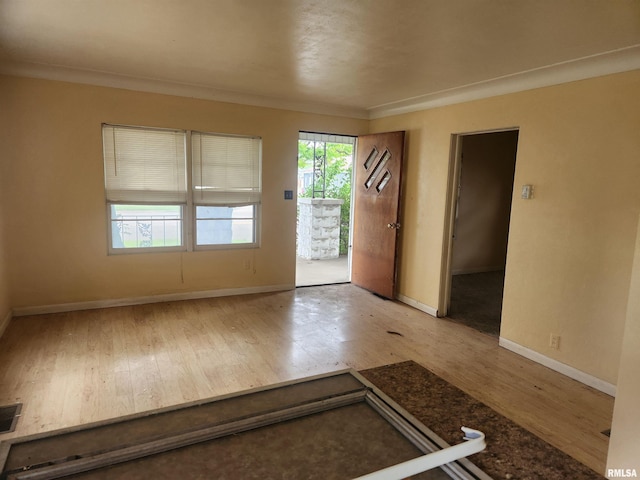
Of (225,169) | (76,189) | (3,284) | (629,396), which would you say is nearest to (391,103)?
(225,169)

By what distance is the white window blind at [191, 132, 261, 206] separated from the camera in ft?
15.5

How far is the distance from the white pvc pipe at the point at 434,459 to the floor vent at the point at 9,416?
8.47 feet

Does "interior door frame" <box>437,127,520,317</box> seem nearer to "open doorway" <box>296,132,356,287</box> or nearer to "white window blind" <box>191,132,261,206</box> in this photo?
"open doorway" <box>296,132,356,287</box>

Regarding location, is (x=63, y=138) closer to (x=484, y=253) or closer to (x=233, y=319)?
(x=233, y=319)

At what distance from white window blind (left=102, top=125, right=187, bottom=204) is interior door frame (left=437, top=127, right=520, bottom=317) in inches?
120

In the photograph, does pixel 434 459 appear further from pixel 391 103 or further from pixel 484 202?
pixel 484 202

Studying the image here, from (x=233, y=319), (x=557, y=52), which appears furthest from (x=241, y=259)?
(x=557, y=52)

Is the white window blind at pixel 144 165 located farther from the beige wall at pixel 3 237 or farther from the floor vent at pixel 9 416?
the floor vent at pixel 9 416

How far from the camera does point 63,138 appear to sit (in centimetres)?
404

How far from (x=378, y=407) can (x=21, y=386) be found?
9.63 ft

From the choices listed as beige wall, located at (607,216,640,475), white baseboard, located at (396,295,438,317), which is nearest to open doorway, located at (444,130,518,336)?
white baseboard, located at (396,295,438,317)

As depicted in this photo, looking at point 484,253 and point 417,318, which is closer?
point 417,318

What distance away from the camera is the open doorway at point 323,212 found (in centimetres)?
640

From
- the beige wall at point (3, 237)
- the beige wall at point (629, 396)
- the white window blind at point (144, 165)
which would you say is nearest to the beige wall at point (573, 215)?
the beige wall at point (629, 396)
